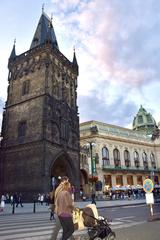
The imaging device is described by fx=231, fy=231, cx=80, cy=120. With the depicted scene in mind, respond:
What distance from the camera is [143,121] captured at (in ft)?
317

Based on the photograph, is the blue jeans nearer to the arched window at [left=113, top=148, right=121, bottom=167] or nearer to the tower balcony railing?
the tower balcony railing

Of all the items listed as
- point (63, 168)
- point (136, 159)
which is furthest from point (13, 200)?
point (136, 159)

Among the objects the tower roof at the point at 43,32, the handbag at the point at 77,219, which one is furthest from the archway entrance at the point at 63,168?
the handbag at the point at 77,219

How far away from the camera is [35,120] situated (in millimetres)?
33500

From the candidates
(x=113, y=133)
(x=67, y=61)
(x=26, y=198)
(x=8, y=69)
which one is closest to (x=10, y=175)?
(x=26, y=198)

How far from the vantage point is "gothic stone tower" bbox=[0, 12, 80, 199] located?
31.2 metres

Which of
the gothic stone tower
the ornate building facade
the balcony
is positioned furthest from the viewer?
the balcony

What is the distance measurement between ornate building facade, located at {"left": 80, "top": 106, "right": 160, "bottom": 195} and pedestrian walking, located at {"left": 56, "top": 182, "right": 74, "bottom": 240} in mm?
42791

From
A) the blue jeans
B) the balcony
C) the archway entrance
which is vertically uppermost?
the balcony

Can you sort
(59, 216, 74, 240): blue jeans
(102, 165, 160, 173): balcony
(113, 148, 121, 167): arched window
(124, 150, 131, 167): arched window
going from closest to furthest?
(59, 216, 74, 240): blue jeans < (102, 165, 160, 173): balcony < (113, 148, 121, 167): arched window < (124, 150, 131, 167): arched window

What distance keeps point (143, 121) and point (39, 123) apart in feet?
234

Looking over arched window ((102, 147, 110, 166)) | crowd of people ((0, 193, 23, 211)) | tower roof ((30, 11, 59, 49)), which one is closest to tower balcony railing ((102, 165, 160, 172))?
arched window ((102, 147, 110, 166))

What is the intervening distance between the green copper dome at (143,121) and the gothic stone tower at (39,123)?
58.5 m

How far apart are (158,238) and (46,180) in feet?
79.8
